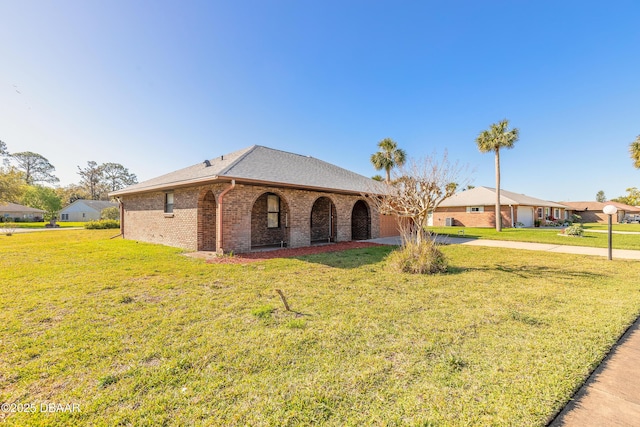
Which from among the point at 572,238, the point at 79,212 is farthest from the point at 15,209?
the point at 572,238

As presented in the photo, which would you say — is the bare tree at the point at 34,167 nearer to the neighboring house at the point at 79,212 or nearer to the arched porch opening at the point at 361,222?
the neighboring house at the point at 79,212

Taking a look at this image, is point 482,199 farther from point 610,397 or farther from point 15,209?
point 15,209

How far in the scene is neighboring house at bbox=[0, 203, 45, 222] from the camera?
42.1 m

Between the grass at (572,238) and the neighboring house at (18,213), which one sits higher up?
the neighboring house at (18,213)

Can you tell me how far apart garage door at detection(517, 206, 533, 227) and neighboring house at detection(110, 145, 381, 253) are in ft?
74.7

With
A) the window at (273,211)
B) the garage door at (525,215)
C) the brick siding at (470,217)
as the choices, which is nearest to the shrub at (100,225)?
the window at (273,211)

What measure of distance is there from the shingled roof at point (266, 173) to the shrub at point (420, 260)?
17.6ft

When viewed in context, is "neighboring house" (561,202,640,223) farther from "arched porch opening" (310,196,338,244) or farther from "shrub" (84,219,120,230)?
"shrub" (84,219,120,230)

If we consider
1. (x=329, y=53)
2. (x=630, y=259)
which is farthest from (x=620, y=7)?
(x=329, y=53)

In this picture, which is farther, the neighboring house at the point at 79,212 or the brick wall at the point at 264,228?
the neighboring house at the point at 79,212

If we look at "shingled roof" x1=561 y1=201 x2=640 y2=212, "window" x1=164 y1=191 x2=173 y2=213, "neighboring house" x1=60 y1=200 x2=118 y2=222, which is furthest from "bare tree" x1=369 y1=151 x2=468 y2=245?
"neighboring house" x1=60 y1=200 x2=118 y2=222

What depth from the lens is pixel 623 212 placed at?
4847 cm

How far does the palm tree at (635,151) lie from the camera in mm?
23489

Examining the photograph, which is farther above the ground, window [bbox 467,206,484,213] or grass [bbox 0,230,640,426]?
window [bbox 467,206,484,213]
